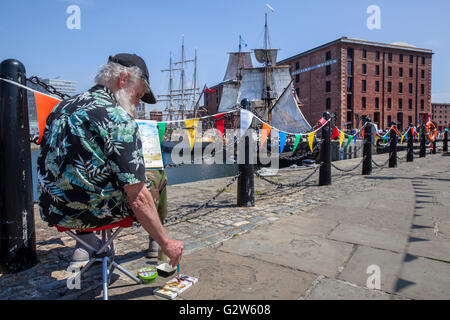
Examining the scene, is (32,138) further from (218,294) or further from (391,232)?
→ (391,232)

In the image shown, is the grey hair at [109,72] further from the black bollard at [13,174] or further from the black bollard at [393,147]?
the black bollard at [393,147]

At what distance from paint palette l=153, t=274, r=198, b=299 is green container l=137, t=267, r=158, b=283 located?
0.46ft

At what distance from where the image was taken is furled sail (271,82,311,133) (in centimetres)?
4378

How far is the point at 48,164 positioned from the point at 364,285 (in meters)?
2.37

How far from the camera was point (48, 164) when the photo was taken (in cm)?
180

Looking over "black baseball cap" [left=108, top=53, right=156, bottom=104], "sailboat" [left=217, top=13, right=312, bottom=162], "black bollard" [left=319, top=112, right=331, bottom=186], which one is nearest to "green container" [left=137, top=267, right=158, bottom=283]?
"black baseball cap" [left=108, top=53, right=156, bottom=104]

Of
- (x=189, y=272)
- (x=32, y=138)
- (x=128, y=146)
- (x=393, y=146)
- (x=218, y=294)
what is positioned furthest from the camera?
(x=393, y=146)

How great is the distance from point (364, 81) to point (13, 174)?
5692 cm

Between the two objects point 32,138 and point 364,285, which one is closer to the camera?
point 364,285

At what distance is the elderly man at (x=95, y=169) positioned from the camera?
66.0 inches

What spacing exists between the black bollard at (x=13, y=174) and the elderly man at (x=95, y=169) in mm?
898

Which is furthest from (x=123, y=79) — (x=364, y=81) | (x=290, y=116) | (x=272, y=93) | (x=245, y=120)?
(x=364, y=81)

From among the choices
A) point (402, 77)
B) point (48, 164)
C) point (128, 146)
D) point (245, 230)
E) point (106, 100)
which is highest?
point (402, 77)
